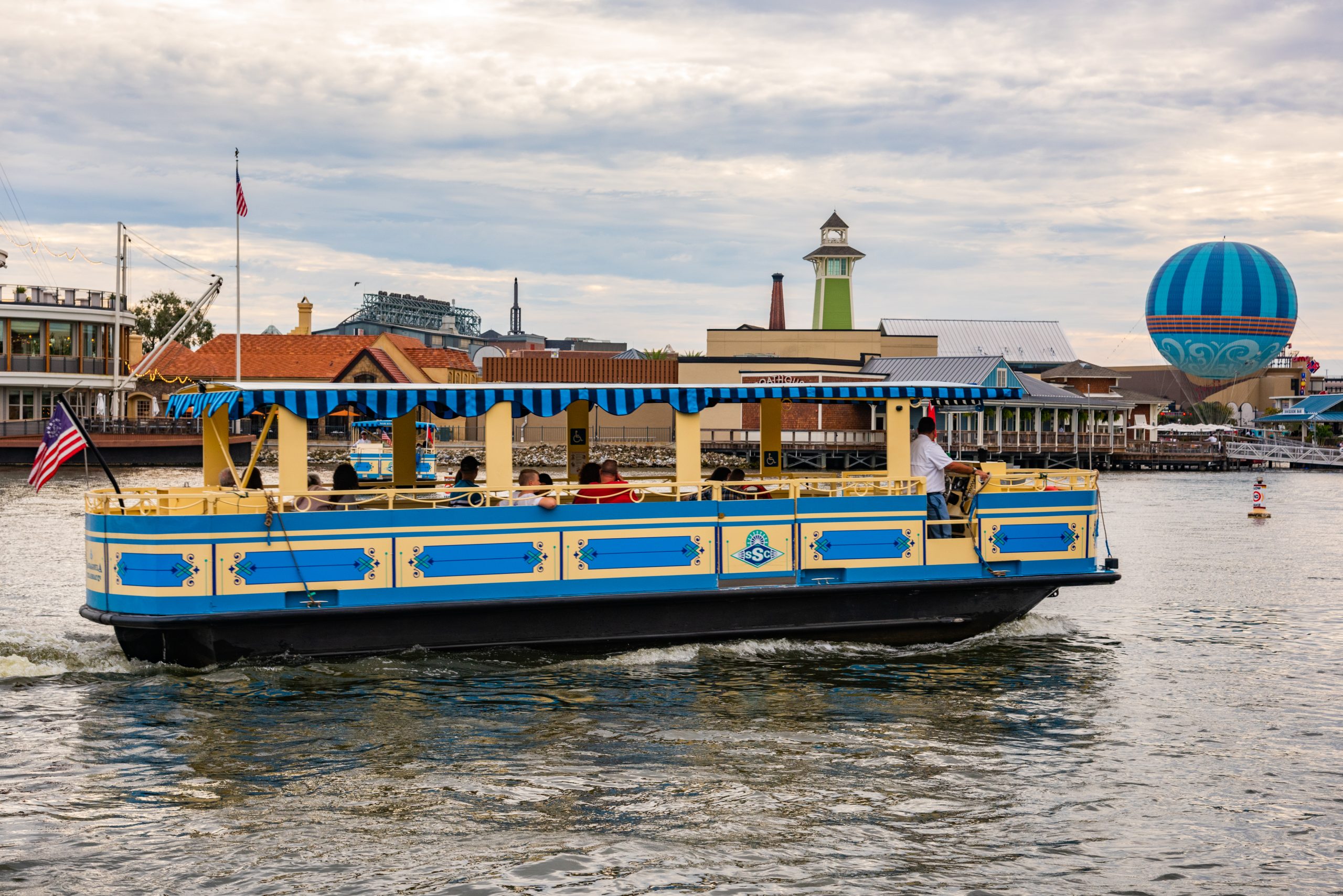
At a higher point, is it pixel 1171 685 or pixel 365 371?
pixel 365 371

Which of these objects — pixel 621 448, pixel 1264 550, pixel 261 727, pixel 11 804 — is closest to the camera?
pixel 11 804

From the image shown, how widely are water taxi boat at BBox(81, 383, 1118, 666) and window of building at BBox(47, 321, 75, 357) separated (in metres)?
49.8

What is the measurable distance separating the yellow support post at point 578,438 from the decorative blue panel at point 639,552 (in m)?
2.00

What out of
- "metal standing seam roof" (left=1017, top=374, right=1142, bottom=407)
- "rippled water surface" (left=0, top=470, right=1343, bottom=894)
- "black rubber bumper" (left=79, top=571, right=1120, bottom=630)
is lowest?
"rippled water surface" (left=0, top=470, right=1343, bottom=894)

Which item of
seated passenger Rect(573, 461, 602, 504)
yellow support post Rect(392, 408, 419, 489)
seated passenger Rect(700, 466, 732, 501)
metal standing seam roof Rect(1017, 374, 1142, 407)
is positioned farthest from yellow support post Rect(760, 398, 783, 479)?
metal standing seam roof Rect(1017, 374, 1142, 407)

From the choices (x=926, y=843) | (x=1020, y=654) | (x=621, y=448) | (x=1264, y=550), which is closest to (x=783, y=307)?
(x=621, y=448)

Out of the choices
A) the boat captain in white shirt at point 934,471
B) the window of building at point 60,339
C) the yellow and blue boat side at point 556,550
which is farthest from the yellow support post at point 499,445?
the window of building at point 60,339

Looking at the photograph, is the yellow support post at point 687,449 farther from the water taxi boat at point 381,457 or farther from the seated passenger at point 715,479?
the water taxi boat at point 381,457

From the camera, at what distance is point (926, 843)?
8.61m

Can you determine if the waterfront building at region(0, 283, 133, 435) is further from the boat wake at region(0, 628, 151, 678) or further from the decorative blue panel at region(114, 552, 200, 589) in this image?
the decorative blue panel at region(114, 552, 200, 589)

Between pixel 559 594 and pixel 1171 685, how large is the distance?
7037 mm

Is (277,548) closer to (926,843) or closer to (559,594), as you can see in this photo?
(559,594)

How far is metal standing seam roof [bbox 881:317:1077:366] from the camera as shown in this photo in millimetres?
96812

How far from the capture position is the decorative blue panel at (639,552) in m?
13.2
